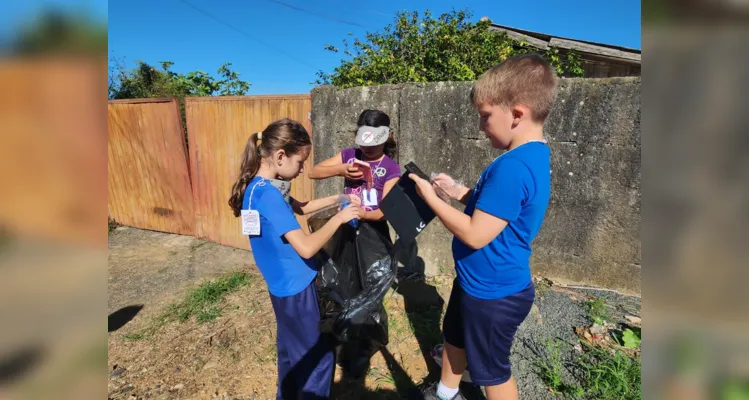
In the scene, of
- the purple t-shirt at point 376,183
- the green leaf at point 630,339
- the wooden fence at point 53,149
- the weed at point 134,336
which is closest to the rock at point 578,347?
the green leaf at point 630,339

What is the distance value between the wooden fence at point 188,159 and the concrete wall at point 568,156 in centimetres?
122

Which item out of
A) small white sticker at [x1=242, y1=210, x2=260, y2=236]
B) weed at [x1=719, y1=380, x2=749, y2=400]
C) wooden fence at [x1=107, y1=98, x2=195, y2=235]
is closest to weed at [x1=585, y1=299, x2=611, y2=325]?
small white sticker at [x1=242, y1=210, x2=260, y2=236]

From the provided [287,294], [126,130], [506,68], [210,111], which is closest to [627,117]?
[506,68]

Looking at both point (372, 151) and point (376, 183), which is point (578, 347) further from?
point (372, 151)

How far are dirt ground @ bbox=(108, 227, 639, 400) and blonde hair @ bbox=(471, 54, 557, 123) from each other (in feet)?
6.00

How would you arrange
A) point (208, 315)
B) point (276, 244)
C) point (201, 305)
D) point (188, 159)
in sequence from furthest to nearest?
1. point (188, 159)
2. point (201, 305)
3. point (208, 315)
4. point (276, 244)

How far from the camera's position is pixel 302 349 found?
1.97 m

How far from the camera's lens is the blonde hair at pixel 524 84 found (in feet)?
4.83

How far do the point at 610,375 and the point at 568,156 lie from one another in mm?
1790

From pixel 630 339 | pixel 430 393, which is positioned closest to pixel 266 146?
pixel 430 393

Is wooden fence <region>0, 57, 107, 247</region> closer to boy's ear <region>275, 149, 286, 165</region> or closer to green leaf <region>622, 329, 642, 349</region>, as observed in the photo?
boy's ear <region>275, 149, 286, 165</region>

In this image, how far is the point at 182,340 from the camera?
327 cm

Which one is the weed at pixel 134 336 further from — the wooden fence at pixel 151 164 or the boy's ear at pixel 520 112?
the boy's ear at pixel 520 112

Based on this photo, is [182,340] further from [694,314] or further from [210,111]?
[694,314]
